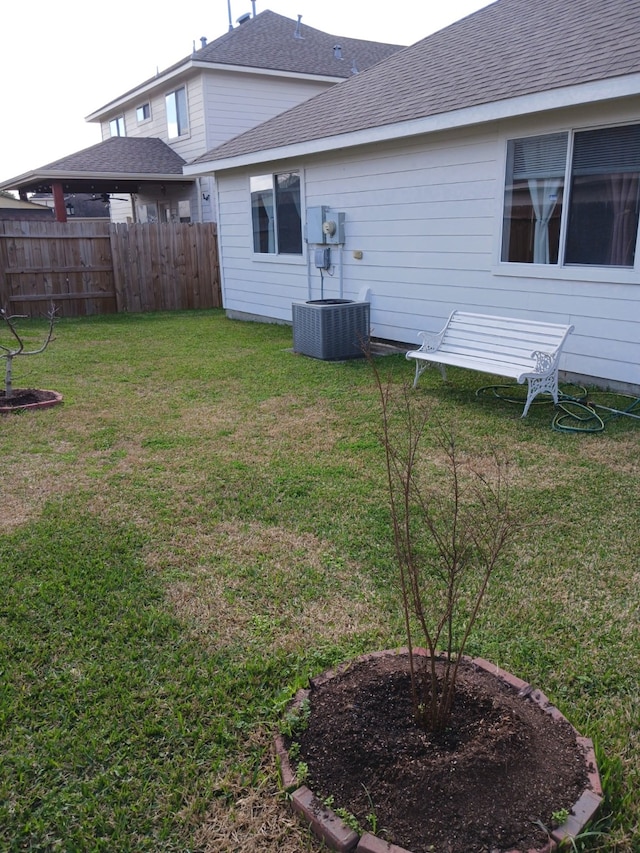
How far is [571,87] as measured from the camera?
5918 millimetres

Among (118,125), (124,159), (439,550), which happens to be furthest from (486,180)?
(118,125)

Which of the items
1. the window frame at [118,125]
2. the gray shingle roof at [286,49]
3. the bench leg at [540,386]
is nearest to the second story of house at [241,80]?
the gray shingle roof at [286,49]

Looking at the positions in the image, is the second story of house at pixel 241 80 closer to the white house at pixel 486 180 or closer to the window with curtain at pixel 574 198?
the white house at pixel 486 180

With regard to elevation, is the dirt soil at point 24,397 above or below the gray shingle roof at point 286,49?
below

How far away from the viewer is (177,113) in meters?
18.5

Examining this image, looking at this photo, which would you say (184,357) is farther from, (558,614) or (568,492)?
(558,614)

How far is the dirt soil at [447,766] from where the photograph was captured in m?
1.81

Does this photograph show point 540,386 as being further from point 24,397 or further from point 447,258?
point 24,397

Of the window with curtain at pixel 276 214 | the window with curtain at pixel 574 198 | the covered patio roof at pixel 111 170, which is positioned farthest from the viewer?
the covered patio roof at pixel 111 170

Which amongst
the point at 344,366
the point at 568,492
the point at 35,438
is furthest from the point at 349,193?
the point at 568,492

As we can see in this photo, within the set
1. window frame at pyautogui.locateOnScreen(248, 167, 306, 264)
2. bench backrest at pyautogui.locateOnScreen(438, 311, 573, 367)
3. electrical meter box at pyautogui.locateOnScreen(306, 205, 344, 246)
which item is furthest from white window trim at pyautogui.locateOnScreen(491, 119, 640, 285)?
window frame at pyautogui.locateOnScreen(248, 167, 306, 264)

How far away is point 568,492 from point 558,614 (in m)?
1.41

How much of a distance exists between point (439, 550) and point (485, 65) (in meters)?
6.58

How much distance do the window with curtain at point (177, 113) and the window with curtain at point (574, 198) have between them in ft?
44.5
